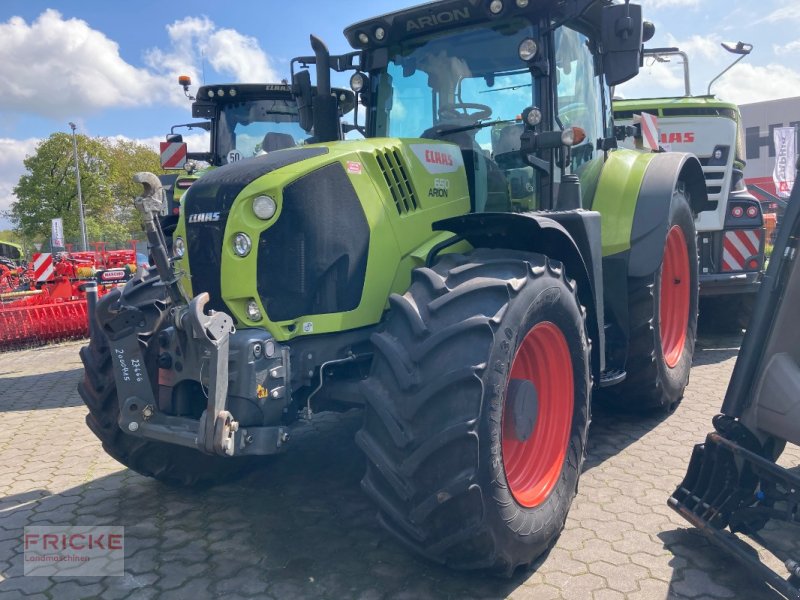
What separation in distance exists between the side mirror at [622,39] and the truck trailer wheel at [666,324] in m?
1.10

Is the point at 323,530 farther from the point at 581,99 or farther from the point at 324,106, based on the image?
the point at 581,99

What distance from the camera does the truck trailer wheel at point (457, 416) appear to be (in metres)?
2.41

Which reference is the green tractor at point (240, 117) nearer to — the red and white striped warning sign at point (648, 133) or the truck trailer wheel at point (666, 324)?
the red and white striped warning sign at point (648, 133)

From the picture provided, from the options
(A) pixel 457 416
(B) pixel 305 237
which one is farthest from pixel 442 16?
(A) pixel 457 416

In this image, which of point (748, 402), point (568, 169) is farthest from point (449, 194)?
point (748, 402)

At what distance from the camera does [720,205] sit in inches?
285

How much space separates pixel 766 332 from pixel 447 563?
1.73 m

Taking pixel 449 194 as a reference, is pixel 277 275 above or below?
below

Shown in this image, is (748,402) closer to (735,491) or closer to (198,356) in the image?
(735,491)

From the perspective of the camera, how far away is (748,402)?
2.93 m

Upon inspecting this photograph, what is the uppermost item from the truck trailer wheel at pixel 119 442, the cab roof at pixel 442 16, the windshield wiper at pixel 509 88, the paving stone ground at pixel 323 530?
the cab roof at pixel 442 16

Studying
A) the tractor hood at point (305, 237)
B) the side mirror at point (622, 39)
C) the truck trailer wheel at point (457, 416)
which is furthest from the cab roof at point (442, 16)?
the truck trailer wheel at point (457, 416)

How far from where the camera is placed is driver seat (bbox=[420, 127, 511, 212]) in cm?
367

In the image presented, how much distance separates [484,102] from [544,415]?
1.76 m
